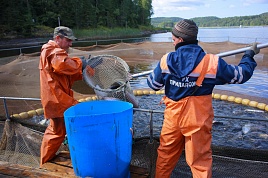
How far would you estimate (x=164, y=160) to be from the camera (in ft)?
8.79

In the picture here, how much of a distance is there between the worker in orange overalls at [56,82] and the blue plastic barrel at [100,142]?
1.41 ft

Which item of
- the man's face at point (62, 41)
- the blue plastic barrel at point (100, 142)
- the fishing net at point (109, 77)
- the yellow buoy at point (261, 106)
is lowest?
the yellow buoy at point (261, 106)

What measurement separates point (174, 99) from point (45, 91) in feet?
5.20

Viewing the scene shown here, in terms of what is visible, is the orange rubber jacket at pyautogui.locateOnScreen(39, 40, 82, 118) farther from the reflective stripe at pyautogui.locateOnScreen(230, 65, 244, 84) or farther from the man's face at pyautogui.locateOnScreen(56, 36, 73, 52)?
the reflective stripe at pyautogui.locateOnScreen(230, 65, 244, 84)

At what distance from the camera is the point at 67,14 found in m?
61.8

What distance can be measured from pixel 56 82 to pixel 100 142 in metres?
1.03

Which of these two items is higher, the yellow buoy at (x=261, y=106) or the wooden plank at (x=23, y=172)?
the wooden plank at (x=23, y=172)

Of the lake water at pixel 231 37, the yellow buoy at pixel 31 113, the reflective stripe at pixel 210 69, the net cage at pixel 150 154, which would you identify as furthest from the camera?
the lake water at pixel 231 37

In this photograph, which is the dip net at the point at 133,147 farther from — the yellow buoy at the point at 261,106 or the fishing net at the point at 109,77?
the yellow buoy at the point at 261,106

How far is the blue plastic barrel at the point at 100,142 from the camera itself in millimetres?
2410

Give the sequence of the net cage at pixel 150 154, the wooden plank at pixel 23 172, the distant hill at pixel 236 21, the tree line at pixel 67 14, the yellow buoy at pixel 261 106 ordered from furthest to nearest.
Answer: the distant hill at pixel 236 21 < the tree line at pixel 67 14 < the yellow buoy at pixel 261 106 < the net cage at pixel 150 154 < the wooden plank at pixel 23 172

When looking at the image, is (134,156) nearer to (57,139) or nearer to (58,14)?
(57,139)

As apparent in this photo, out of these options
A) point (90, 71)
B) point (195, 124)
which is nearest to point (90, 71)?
point (90, 71)

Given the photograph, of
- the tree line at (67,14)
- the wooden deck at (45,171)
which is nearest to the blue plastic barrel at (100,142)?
the wooden deck at (45,171)
